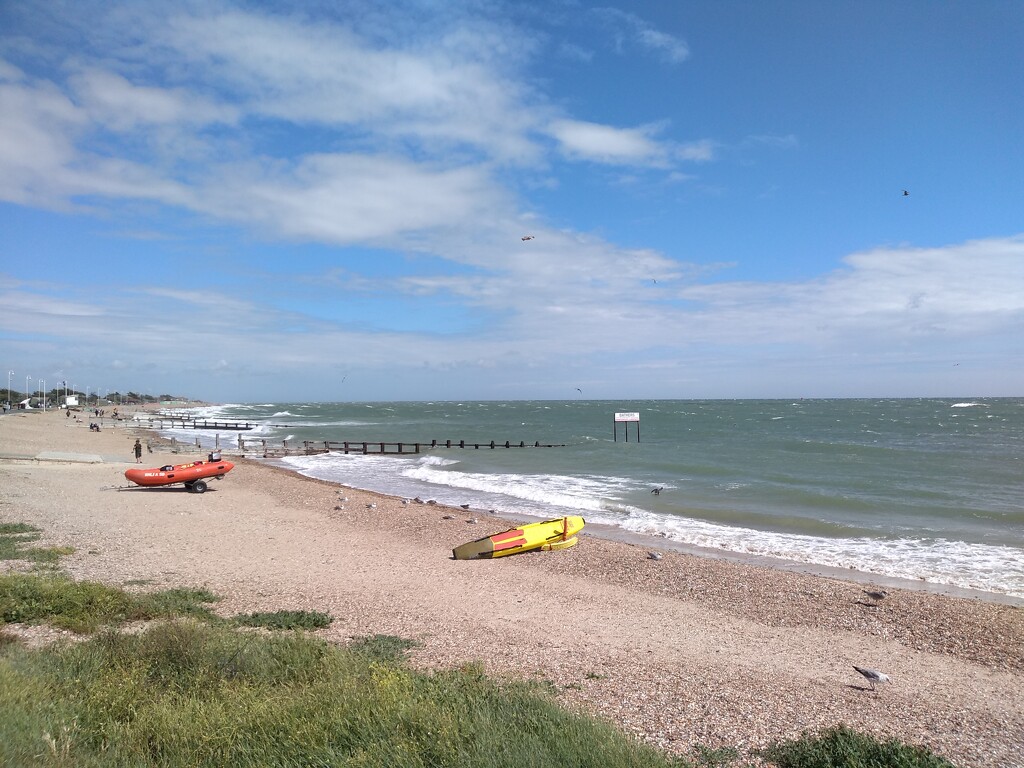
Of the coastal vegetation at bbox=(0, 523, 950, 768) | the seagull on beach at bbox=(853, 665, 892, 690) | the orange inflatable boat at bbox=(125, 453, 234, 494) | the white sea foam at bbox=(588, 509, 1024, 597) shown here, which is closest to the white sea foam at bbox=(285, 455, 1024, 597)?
the white sea foam at bbox=(588, 509, 1024, 597)

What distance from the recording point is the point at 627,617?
9.96 metres

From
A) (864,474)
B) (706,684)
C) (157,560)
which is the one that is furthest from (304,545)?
(864,474)

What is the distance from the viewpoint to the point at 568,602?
10750 millimetres

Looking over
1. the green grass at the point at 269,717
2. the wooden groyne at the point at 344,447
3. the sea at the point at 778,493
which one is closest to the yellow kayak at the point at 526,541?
the sea at the point at 778,493

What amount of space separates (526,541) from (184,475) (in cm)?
1403

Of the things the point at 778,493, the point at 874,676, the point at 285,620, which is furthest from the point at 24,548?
the point at 778,493

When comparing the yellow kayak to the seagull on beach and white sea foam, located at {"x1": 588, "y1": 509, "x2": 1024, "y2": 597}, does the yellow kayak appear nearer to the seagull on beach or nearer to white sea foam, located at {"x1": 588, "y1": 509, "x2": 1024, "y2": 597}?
white sea foam, located at {"x1": 588, "y1": 509, "x2": 1024, "y2": 597}

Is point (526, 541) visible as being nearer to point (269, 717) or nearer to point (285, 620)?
point (285, 620)

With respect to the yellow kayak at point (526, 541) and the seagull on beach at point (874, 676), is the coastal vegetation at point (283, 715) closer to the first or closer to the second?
the seagull on beach at point (874, 676)

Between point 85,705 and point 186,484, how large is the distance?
793 inches

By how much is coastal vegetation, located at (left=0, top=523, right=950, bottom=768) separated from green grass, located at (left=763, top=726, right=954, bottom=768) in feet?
0.04

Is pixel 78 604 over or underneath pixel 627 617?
over

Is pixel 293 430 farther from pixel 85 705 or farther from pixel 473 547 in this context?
pixel 85 705

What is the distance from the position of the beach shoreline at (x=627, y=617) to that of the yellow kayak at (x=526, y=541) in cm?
29
